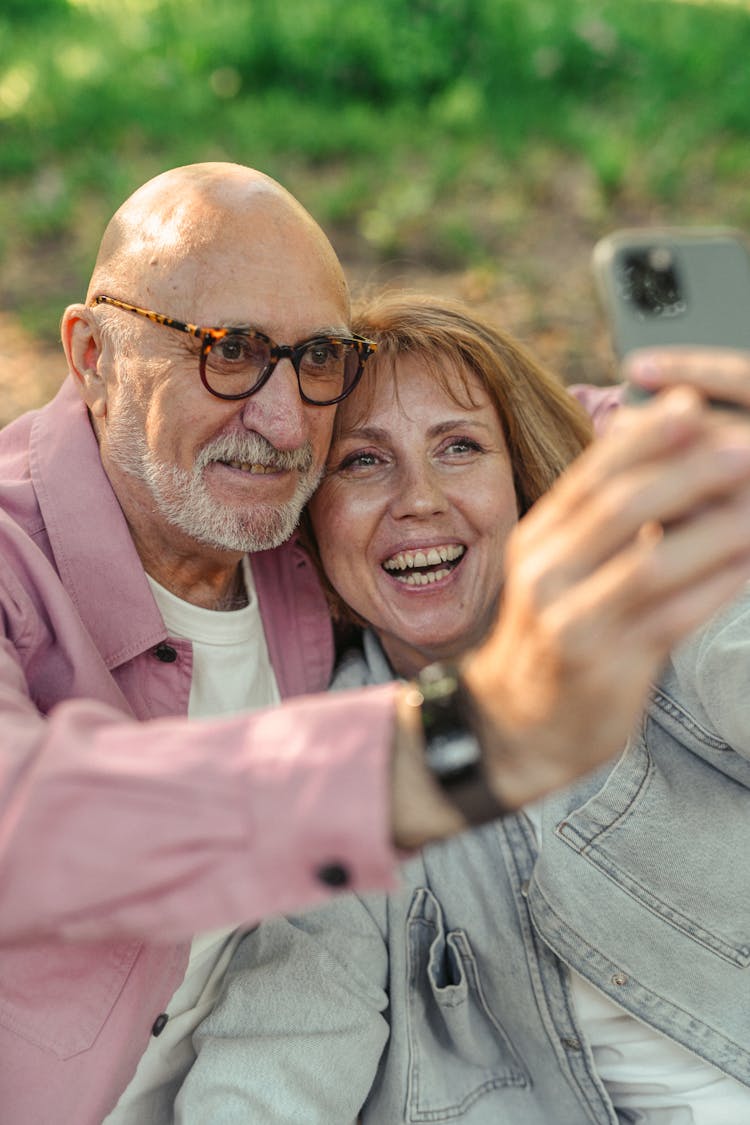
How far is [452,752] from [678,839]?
0.92 metres

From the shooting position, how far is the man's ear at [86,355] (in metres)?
2.23

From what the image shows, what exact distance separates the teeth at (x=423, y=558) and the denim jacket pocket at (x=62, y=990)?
93 centimetres

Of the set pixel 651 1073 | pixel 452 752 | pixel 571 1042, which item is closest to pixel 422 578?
pixel 571 1042

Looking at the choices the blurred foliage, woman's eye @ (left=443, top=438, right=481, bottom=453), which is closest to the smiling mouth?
woman's eye @ (left=443, top=438, right=481, bottom=453)

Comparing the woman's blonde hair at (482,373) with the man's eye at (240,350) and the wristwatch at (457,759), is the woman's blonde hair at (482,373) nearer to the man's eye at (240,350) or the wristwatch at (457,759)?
the man's eye at (240,350)

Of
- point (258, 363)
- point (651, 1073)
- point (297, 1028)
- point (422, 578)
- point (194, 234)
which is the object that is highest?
point (194, 234)

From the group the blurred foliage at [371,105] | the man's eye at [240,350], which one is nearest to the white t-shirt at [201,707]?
the man's eye at [240,350]

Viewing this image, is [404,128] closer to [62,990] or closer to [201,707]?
[201,707]

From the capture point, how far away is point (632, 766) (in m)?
1.94

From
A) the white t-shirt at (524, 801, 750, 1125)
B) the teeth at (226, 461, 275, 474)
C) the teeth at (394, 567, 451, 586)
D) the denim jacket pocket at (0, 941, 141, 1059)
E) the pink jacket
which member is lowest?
the white t-shirt at (524, 801, 750, 1125)

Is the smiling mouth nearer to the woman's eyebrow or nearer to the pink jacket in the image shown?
Answer: the woman's eyebrow

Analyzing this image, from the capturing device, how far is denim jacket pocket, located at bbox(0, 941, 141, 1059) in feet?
5.85

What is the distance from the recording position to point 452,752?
1.16 m

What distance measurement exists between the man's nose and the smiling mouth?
402 mm
